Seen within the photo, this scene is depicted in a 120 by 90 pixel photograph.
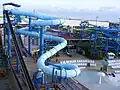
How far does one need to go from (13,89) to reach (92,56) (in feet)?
46.8

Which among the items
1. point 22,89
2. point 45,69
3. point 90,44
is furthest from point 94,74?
point 90,44

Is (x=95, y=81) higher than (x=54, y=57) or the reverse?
higher

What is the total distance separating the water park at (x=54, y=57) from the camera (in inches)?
555

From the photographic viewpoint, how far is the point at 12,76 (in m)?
17.6

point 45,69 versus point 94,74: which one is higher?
point 45,69

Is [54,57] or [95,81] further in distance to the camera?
[54,57]

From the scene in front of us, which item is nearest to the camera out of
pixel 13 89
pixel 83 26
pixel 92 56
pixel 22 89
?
pixel 22 89

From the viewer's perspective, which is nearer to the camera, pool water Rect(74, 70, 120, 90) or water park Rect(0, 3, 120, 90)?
water park Rect(0, 3, 120, 90)

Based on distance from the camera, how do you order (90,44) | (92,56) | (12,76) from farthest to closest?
(90,44)
(92,56)
(12,76)

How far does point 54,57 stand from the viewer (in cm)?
2683

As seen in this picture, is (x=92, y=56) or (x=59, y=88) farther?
(x=92, y=56)

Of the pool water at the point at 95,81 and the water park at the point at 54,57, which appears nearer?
the water park at the point at 54,57

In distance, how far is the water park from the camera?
1409 cm

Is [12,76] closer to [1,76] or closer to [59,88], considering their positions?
[1,76]
